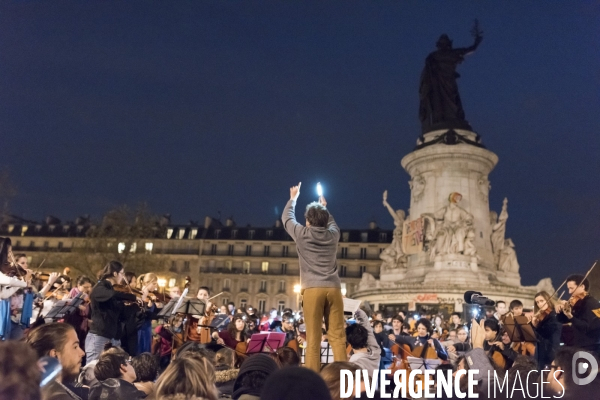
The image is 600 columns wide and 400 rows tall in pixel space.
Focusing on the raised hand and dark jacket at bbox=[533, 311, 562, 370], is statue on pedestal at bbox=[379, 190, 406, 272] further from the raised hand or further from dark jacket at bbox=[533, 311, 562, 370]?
the raised hand

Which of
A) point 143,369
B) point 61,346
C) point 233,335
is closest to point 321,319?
point 143,369

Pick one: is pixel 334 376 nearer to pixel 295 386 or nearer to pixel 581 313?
pixel 295 386

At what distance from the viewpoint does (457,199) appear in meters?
28.5

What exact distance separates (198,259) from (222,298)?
22.5 ft

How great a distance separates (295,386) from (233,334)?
9.83m

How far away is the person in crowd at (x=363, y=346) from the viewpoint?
6.73 metres

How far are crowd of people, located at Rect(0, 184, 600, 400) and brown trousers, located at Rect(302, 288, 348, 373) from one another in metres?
0.01

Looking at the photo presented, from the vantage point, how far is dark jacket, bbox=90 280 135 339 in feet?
29.0

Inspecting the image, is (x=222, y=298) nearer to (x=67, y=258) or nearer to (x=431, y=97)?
(x=67, y=258)

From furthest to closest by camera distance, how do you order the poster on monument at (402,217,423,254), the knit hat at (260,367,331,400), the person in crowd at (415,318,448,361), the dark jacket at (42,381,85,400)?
1. the poster on monument at (402,217,423,254)
2. the person in crowd at (415,318,448,361)
3. the dark jacket at (42,381,85,400)
4. the knit hat at (260,367,331,400)

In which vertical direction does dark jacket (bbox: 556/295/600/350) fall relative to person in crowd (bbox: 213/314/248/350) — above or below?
above

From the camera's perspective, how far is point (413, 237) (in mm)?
29391

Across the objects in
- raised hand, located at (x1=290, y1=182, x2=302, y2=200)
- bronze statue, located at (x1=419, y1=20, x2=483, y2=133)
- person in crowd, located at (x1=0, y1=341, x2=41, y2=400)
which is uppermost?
bronze statue, located at (x1=419, y1=20, x2=483, y2=133)

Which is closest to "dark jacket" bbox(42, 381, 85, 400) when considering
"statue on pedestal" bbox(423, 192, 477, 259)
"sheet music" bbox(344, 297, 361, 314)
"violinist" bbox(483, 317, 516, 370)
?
"sheet music" bbox(344, 297, 361, 314)
